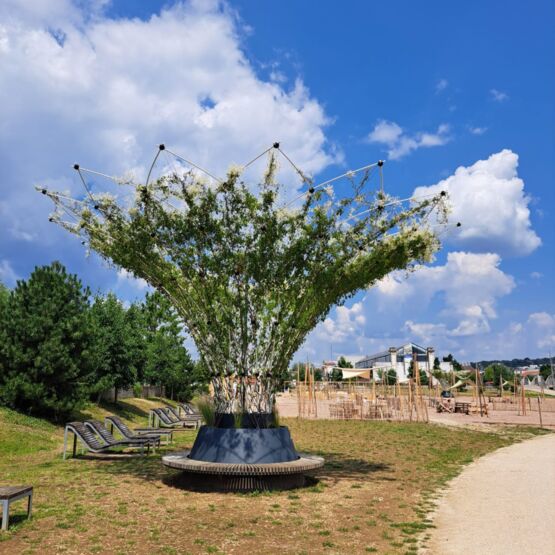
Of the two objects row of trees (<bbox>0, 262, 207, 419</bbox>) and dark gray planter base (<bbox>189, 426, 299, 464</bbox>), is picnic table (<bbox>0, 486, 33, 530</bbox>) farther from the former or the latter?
row of trees (<bbox>0, 262, 207, 419</bbox>)

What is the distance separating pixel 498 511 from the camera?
7621 millimetres

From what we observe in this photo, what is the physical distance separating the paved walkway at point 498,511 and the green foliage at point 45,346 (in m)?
13.0

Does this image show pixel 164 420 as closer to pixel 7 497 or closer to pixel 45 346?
pixel 45 346

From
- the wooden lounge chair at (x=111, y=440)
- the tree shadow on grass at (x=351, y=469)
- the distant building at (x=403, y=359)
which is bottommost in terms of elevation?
the tree shadow on grass at (x=351, y=469)

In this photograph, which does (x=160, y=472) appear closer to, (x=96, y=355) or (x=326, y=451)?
(x=326, y=451)

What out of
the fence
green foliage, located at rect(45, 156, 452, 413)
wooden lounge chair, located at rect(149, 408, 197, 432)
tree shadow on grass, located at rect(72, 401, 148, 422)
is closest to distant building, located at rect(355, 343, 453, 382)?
the fence

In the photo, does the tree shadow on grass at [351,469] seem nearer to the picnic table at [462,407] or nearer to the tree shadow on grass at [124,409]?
the tree shadow on grass at [124,409]

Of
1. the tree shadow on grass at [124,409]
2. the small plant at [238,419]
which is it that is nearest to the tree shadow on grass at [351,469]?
the small plant at [238,419]

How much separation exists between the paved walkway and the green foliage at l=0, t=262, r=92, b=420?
511 inches

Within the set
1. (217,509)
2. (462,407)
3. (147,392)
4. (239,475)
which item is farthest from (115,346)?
(462,407)

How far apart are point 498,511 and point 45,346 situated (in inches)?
583

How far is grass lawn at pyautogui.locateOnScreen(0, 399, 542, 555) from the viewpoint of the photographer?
588 cm

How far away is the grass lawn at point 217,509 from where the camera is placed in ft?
19.3

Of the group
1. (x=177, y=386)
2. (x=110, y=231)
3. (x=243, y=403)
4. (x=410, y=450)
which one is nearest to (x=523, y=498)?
(x=243, y=403)
